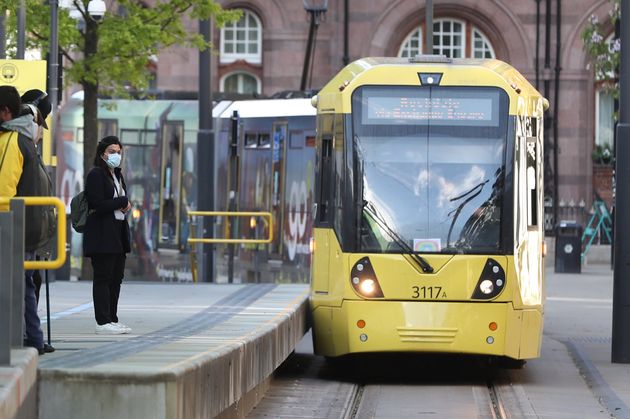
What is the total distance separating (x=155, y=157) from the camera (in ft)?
106

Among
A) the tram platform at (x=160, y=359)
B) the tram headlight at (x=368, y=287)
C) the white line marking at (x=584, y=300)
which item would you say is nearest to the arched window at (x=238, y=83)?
the white line marking at (x=584, y=300)

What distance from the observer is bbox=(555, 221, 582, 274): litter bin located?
37.4 meters

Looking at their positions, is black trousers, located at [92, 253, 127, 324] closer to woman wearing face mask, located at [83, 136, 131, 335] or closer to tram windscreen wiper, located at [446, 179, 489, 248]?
woman wearing face mask, located at [83, 136, 131, 335]

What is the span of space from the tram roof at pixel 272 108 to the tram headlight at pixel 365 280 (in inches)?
509

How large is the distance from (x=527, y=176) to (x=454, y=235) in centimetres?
109

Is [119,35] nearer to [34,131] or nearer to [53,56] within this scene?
[53,56]

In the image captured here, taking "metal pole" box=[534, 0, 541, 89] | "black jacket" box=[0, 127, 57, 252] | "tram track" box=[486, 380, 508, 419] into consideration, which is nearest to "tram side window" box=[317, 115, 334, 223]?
"tram track" box=[486, 380, 508, 419]

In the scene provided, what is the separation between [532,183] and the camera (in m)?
16.7

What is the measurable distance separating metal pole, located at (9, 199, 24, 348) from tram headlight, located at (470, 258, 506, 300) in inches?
280

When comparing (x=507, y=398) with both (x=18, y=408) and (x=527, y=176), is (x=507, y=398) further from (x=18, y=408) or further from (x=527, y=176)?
(x=18, y=408)

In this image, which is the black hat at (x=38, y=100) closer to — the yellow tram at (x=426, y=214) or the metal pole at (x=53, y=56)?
the yellow tram at (x=426, y=214)

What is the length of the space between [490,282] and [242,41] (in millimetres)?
31423

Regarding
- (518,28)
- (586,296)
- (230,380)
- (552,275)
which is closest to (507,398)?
(230,380)

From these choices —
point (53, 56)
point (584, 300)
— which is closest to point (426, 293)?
point (53, 56)
